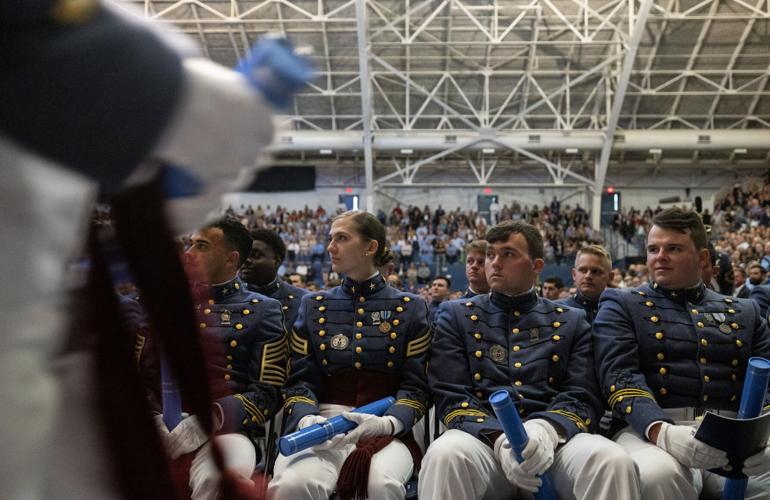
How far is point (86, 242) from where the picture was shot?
2.21 feet

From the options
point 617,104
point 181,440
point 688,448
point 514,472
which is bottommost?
point 514,472

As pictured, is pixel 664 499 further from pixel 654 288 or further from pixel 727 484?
pixel 654 288

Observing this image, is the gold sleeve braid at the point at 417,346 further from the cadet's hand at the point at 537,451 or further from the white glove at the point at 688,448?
the white glove at the point at 688,448

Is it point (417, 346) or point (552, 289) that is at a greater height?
point (417, 346)

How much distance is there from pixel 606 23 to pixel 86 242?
56.2 ft

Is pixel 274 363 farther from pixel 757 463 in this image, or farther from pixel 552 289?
pixel 552 289

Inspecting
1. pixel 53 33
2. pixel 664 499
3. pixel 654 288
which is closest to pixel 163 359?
pixel 53 33

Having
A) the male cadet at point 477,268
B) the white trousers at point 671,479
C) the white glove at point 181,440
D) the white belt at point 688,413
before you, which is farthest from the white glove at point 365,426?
the male cadet at point 477,268

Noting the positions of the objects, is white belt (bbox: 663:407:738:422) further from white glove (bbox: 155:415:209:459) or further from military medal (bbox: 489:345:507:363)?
white glove (bbox: 155:415:209:459)

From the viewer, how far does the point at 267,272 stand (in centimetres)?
477

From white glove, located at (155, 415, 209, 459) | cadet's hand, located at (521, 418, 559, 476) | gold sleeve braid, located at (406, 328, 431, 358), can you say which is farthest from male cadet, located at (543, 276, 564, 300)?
white glove, located at (155, 415, 209, 459)

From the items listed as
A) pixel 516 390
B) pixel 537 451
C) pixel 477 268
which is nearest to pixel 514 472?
pixel 537 451

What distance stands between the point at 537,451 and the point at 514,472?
0.14 m

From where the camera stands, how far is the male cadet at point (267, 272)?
4625 millimetres
